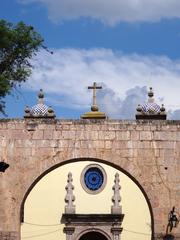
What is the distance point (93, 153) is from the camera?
Answer: 23.7 metres

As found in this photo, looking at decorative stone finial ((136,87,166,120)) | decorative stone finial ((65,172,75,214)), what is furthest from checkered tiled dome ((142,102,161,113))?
decorative stone finial ((65,172,75,214))

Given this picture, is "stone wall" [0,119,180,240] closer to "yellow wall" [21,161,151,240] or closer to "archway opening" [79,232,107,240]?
"yellow wall" [21,161,151,240]

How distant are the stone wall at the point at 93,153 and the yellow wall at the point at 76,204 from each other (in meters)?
0.26

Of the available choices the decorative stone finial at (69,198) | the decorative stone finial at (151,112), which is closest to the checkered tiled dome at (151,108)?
the decorative stone finial at (151,112)

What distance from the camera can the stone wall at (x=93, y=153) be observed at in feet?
76.6

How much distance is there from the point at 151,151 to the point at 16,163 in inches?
157

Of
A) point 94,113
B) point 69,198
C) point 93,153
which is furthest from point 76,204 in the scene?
point 94,113

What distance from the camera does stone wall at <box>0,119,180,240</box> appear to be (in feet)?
76.6

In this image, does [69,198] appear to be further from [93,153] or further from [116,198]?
[93,153]

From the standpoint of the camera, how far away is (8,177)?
23.5 meters

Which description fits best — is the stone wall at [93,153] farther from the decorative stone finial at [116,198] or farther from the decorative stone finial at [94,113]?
the decorative stone finial at [94,113]

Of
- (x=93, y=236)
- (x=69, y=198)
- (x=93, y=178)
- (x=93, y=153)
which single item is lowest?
(x=93, y=236)

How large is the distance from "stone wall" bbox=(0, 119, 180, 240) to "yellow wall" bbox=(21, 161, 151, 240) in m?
0.26

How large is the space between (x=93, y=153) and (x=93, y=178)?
2.42 feet
